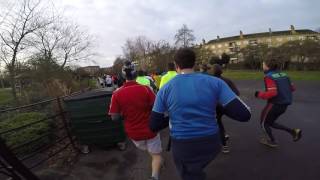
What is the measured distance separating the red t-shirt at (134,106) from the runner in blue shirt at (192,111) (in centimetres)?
115

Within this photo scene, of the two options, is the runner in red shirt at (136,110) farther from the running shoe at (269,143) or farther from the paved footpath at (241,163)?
the running shoe at (269,143)

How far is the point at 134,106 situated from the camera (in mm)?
4168

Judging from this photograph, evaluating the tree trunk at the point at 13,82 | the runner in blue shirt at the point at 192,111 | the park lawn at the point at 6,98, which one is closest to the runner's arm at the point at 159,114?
the runner in blue shirt at the point at 192,111

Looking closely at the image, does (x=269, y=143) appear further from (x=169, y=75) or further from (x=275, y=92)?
(x=169, y=75)

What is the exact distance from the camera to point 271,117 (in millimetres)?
6016

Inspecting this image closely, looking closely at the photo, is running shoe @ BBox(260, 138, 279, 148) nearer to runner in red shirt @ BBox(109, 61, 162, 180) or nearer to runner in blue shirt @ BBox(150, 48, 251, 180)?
runner in red shirt @ BBox(109, 61, 162, 180)

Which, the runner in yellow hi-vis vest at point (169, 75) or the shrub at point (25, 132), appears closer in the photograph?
the shrub at point (25, 132)

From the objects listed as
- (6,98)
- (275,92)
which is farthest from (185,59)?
(6,98)

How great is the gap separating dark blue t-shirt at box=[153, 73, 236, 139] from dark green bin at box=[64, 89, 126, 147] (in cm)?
343

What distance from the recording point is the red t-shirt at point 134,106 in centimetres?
417

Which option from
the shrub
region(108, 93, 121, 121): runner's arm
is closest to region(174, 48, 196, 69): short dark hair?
region(108, 93, 121, 121): runner's arm

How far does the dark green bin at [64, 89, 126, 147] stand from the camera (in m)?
6.18

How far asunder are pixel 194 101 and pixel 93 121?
3769 mm

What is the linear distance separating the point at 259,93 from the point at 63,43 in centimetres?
2087
